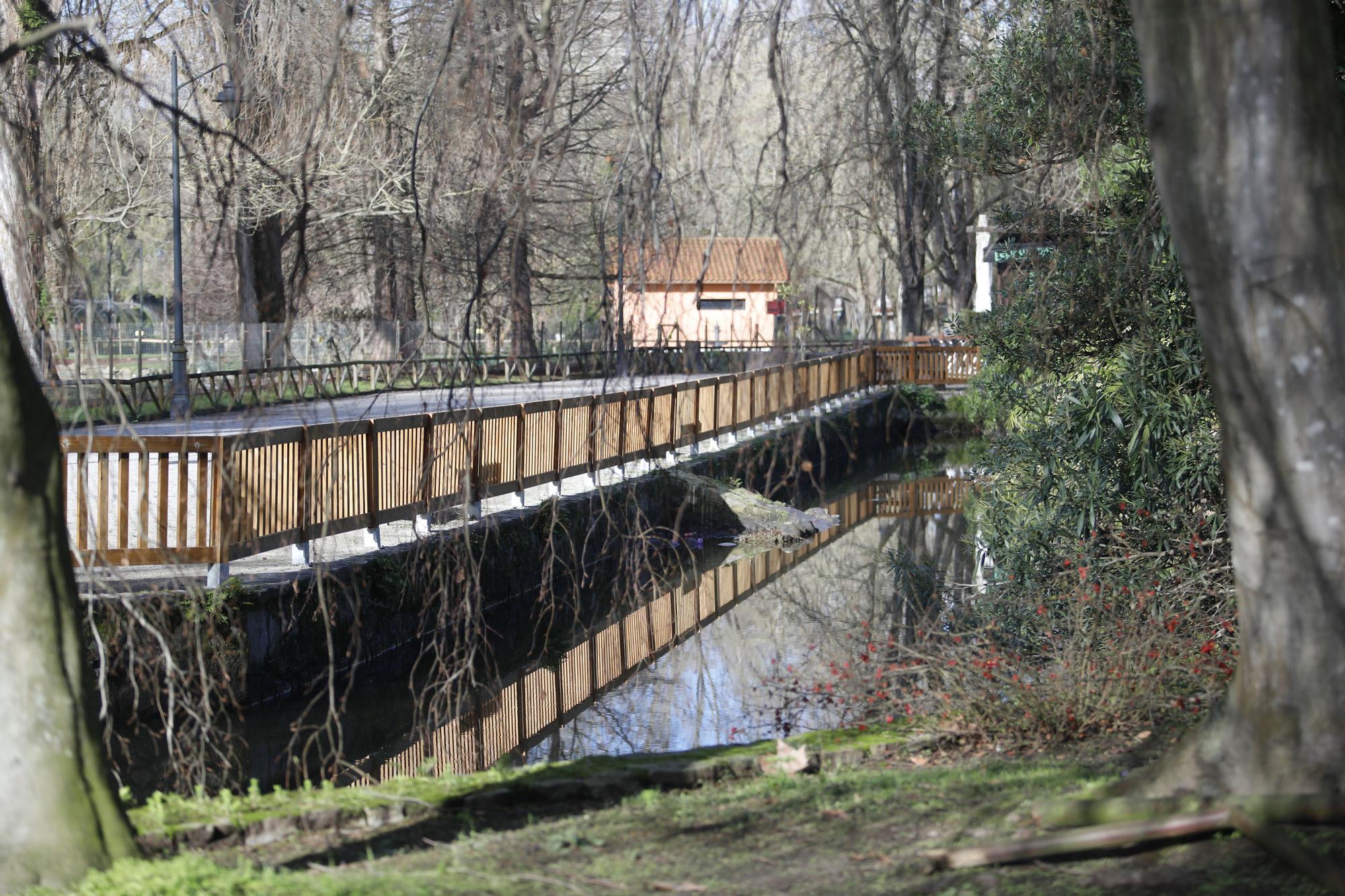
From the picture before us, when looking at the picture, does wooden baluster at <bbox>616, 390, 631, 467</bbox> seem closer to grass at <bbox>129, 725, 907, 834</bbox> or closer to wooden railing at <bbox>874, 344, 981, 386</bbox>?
grass at <bbox>129, 725, 907, 834</bbox>

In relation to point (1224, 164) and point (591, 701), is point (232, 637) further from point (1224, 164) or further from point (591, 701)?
point (1224, 164)

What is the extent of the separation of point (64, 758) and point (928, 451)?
26.2 m

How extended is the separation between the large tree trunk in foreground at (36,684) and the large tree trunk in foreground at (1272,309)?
3.17 metres

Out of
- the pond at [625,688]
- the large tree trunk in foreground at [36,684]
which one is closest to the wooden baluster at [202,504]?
the pond at [625,688]

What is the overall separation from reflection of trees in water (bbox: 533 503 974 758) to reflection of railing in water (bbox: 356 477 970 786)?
0.19 metres

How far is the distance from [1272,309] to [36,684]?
3.45 meters

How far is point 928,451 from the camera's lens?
2900 cm

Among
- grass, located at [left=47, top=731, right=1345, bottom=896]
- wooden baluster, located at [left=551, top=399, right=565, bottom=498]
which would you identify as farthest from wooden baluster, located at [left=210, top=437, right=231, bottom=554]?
wooden baluster, located at [left=551, top=399, right=565, bottom=498]

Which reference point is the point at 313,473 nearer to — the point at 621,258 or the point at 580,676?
the point at 580,676

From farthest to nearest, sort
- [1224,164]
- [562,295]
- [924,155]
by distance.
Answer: [562,295] → [924,155] → [1224,164]

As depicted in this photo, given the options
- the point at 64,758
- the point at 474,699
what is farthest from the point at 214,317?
the point at 64,758

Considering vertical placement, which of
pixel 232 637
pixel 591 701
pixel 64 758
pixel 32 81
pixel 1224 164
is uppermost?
pixel 32 81

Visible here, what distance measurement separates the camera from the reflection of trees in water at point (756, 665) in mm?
8406

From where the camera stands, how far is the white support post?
9188 millimetres
